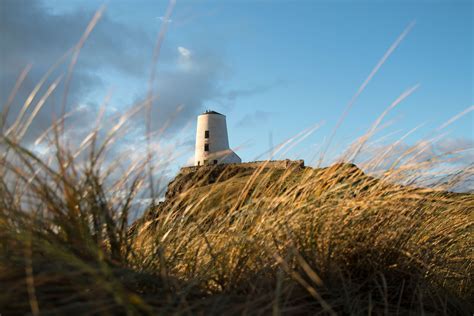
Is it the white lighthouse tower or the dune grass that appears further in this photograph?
the white lighthouse tower

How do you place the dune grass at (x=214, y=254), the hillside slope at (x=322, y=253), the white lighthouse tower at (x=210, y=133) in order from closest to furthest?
the dune grass at (x=214, y=254), the hillside slope at (x=322, y=253), the white lighthouse tower at (x=210, y=133)

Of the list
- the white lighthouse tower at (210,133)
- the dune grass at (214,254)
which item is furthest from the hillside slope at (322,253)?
the white lighthouse tower at (210,133)

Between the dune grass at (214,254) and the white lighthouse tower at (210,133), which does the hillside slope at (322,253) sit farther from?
the white lighthouse tower at (210,133)

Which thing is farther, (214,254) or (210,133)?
(210,133)

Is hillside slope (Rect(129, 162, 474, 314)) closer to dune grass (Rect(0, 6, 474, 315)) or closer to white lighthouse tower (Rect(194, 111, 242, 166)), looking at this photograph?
dune grass (Rect(0, 6, 474, 315))

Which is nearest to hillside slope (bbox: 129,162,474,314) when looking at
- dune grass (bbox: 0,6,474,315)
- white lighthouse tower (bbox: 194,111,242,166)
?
dune grass (bbox: 0,6,474,315)

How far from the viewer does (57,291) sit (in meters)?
1.36

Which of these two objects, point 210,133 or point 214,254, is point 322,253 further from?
point 210,133

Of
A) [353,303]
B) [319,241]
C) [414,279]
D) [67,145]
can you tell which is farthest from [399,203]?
[67,145]

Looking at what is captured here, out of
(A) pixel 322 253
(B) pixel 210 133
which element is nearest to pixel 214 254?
(A) pixel 322 253

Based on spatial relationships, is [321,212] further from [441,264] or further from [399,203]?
[441,264]

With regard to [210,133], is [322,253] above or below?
below

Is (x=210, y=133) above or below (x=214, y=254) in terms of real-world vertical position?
above

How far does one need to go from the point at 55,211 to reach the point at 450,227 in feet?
5.99
